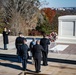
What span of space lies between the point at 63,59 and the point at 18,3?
26153mm

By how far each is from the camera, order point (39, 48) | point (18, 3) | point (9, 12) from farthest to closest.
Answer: point (18, 3), point (9, 12), point (39, 48)

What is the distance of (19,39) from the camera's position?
506 inches

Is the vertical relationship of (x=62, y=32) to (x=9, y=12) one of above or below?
below

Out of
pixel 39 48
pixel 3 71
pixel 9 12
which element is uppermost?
pixel 9 12

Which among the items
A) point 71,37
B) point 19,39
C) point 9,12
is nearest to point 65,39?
point 71,37

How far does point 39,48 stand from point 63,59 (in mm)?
2966

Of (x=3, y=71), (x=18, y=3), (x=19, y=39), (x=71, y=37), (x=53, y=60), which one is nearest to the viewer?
(x=3, y=71)

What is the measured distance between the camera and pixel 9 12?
3525 cm

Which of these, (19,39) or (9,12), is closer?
(19,39)

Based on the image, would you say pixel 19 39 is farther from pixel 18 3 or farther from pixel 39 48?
pixel 18 3

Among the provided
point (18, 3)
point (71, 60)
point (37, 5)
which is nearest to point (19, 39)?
point (71, 60)

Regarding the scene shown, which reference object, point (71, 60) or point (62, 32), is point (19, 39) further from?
point (62, 32)

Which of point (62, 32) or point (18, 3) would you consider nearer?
point (62, 32)

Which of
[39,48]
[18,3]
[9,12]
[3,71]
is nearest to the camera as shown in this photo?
[39,48]
